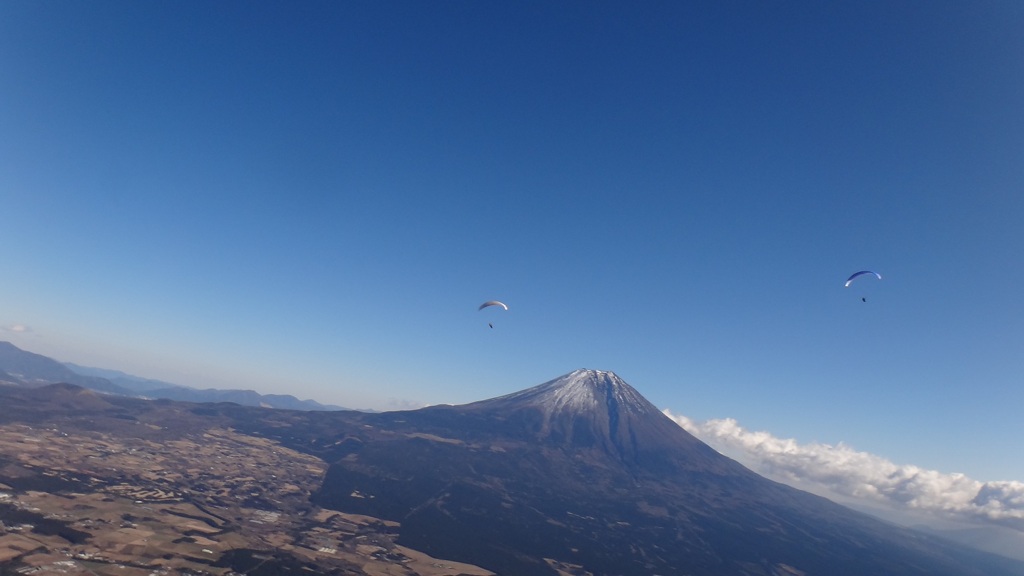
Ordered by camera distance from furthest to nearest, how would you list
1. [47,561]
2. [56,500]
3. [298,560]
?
[56,500] < [298,560] < [47,561]

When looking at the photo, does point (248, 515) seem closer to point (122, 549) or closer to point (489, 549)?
point (122, 549)

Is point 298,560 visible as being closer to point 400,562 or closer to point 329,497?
point 400,562

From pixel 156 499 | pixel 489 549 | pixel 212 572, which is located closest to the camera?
pixel 212 572

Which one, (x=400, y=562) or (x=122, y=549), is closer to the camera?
(x=122, y=549)

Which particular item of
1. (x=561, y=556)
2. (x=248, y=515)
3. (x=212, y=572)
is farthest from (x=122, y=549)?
(x=561, y=556)

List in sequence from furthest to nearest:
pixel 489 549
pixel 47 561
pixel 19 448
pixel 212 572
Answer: pixel 19 448 → pixel 489 549 → pixel 212 572 → pixel 47 561

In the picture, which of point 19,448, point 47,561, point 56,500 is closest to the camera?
point 47,561

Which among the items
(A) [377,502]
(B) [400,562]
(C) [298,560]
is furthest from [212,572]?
(A) [377,502]

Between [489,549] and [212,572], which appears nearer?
[212,572]
